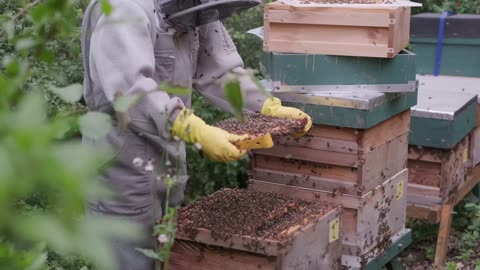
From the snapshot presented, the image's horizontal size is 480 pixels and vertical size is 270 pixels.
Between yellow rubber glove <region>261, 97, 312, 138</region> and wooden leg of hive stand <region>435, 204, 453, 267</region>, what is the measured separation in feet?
5.84

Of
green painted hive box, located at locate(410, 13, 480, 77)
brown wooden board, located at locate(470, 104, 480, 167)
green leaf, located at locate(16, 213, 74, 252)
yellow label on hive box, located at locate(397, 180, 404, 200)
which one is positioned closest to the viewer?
green leaf, located at locate(16, 213, 74, 252)

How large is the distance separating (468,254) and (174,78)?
9.12ft

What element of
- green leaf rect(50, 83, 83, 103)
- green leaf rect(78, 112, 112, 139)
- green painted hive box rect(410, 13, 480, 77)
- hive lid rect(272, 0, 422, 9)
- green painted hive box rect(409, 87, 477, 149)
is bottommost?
green painted hive box rect(409, 87, 477, 149)

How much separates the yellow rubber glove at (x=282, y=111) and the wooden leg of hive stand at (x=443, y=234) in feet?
5.84

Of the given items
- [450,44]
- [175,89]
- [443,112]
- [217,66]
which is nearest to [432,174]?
[443,112]

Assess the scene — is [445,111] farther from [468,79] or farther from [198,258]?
[198,258]

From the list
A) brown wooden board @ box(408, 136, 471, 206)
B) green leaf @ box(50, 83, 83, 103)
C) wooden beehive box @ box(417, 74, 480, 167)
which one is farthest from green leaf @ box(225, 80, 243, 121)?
wooden beehive box @ box(417, 74, 480, 167)

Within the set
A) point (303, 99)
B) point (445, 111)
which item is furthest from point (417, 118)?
point (303, 99)

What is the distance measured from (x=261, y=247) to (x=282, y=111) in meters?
0.94

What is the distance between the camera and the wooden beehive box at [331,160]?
11.3ft

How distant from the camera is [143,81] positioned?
102 inches

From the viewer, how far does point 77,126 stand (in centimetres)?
84

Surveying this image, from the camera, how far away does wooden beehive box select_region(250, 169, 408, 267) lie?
3.52 meters

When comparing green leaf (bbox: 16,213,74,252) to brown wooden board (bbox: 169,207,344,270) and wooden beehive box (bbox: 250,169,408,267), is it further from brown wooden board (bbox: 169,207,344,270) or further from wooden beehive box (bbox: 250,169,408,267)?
wooden beehive box (bbox: 250,169,408,267)
